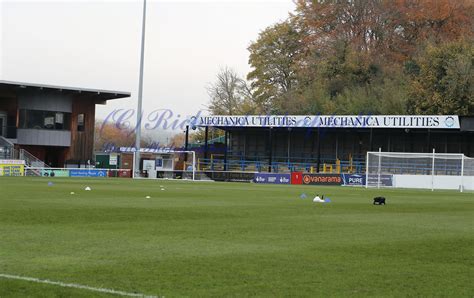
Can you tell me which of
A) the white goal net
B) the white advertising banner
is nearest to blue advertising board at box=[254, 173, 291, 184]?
the white goal net

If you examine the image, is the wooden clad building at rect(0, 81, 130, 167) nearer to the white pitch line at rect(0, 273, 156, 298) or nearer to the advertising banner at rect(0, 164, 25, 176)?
the advertising banner at rect(0, 164, 25, 176)

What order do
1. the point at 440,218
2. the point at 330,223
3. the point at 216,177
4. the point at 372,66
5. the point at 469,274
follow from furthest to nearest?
the point at 372,66, the point at 216,177, the point at 440,218, the point at 330,223, the point at 469,274

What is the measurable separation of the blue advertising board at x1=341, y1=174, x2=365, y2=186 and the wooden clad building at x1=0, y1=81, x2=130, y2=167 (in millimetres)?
28770

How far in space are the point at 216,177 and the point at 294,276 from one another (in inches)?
2053

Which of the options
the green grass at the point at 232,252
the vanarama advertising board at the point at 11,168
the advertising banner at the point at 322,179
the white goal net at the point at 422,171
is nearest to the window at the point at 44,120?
the vanarama advertising board at the point at 11,168

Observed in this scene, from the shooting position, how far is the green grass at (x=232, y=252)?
8594 millimetres

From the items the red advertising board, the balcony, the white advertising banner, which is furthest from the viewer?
the balcony

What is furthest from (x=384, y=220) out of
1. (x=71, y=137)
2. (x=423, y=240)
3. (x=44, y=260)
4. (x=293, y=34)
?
(x=293, y=34)

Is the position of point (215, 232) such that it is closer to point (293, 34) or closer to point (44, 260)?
point (44, 260)

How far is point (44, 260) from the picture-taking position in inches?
396

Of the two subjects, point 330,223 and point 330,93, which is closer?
point 330,223

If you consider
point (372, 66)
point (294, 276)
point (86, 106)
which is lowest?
point (294, 276)

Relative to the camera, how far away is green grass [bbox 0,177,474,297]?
8594mm

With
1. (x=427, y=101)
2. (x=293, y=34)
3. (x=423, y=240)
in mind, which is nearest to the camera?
(x=423, y=240)
